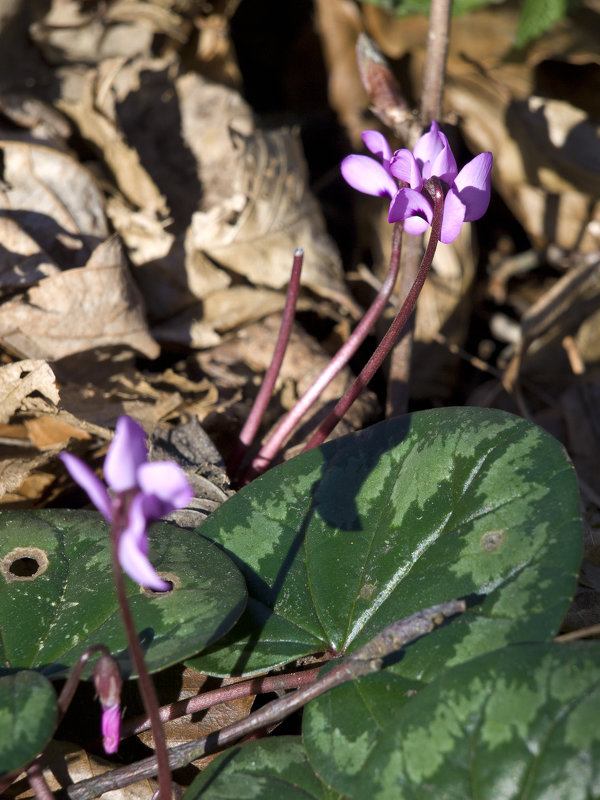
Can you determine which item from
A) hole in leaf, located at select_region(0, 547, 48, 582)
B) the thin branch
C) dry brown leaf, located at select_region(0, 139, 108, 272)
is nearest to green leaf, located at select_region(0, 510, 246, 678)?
hole in leaf, located at select_region(0, 547, 48, 582)

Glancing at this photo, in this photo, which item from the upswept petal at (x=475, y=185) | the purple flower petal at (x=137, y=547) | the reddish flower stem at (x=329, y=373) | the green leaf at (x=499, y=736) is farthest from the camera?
the reddish flower stem at (x=329, y=373)

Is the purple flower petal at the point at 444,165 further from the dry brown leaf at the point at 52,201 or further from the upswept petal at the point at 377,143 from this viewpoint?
the dry brown leaf at the point at 52,201

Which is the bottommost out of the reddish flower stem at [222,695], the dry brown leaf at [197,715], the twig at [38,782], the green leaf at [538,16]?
the dry brown leaf at [197,715]

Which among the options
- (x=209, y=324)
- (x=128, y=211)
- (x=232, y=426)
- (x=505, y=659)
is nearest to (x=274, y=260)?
(x=209, y=324)

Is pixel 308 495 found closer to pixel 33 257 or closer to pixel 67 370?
pixel 67 370

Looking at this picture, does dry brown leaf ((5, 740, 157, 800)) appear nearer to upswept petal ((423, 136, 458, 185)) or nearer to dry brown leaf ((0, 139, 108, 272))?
upswept petal ((423, 136, 458, 185))

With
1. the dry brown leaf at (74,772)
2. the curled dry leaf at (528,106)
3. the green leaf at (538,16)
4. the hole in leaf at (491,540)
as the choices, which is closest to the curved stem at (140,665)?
the dry brown leaf at (74,772)
